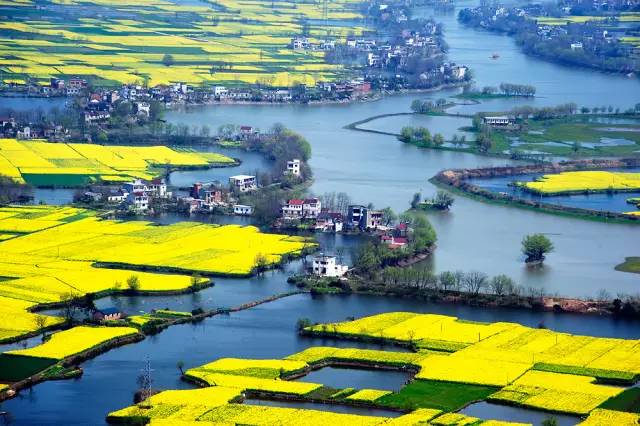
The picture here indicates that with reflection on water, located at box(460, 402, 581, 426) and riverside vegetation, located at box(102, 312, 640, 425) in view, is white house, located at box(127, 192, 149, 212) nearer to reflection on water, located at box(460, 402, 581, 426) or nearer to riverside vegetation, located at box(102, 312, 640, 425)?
riverside vegetation, located at box(102, 312, 640, 425)

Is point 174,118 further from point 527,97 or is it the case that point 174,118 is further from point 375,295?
point 375,295

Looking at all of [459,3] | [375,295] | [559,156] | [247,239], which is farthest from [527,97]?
[459,3]

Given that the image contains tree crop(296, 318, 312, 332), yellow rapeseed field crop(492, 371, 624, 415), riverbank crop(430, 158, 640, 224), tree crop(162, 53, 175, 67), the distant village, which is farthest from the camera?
the distant village

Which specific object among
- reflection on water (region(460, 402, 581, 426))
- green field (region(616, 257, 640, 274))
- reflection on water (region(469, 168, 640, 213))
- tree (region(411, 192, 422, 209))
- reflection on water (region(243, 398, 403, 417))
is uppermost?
tree (region(411, 192, 422, 209))

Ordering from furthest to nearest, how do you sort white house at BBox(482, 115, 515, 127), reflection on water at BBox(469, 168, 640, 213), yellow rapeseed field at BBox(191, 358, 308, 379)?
white house at BBox(482, 115, 515, 127) → reflection on water at BBox(469, 168, 640, 213) → yellow rapeseed field at BBox(191, 358, 308, 379)

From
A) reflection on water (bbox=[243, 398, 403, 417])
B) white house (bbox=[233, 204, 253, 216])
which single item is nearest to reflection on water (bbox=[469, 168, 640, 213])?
white house (bbox=[233, 204, 253, 216])

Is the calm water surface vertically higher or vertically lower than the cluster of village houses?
lower
